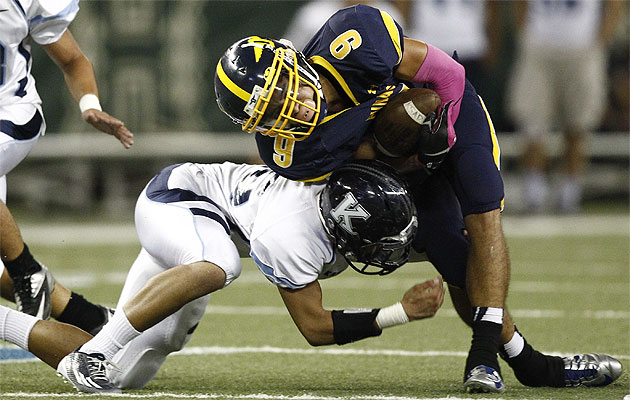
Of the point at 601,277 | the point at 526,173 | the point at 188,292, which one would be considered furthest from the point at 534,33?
the point at 188,292

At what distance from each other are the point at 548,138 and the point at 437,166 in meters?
6.01

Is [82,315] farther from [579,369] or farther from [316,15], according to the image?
[316,15]

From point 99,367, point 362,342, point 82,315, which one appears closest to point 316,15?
point 362,342

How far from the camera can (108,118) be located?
12.6 feet

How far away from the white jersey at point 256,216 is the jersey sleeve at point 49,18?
27.4 inches

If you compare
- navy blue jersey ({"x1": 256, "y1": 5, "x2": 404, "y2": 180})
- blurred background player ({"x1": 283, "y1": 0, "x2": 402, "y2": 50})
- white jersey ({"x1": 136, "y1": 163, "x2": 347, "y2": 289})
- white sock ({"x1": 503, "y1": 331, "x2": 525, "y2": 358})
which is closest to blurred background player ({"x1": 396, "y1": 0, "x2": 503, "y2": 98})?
blurred background player ({"x1": 283, "y1": 0, "x2": 402, "y2": 50})

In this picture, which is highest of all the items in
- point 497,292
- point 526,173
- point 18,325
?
point 497,292

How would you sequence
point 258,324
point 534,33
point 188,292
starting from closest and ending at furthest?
point 188,292
point 258,324
point 534,33

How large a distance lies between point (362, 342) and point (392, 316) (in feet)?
3.89

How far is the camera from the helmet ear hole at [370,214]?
129 inches

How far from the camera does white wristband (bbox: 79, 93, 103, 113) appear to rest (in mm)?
3936

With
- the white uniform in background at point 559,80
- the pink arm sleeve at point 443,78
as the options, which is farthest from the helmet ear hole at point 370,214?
the white uniform in background at point 559,80

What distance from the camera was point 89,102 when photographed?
3.95m

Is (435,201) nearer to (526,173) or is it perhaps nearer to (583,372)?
(583,372)
